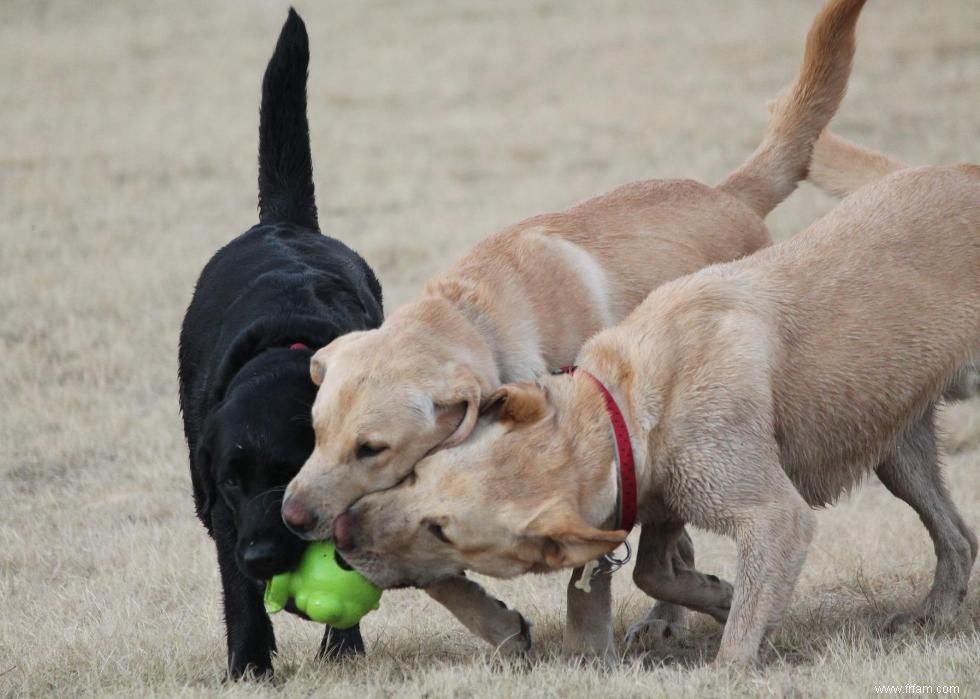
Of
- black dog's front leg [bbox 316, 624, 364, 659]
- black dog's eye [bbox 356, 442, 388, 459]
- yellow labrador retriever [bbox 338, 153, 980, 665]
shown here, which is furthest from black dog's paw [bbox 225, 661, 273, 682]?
black dog's eye [bbox 356, 442, 388, 459]

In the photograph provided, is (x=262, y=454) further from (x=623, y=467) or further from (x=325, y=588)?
(x=623, y=467)

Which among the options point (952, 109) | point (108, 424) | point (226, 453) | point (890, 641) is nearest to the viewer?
point (226, 453)

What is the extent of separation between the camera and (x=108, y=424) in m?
8.59

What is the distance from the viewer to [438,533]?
410 centimetres

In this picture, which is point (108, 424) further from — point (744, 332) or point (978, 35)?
point (978, 35)

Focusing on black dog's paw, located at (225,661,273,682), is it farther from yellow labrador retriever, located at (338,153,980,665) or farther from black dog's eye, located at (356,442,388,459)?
black dog's eye, located at (356,442,388,459)

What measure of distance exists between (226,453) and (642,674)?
4.88 feet

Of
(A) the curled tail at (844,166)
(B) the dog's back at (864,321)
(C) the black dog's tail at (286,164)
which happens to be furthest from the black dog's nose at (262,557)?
(A) the curled tail at (844,166)

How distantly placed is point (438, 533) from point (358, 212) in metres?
10.0

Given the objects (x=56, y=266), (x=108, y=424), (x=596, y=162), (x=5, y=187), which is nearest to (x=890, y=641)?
(x=108, y=424)

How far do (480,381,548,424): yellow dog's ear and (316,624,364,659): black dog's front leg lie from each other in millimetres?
1163

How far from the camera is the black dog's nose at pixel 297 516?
13.1ft

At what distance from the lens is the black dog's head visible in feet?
14.0

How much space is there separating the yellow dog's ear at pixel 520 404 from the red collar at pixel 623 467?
22cm
